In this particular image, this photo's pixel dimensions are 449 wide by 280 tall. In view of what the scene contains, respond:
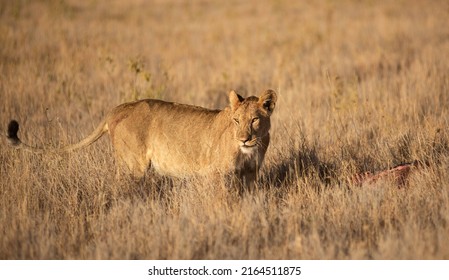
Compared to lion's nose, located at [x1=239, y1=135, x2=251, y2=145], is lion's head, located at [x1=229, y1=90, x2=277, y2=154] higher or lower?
higher

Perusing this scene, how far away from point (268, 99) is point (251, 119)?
0.32m

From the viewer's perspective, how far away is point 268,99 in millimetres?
5688

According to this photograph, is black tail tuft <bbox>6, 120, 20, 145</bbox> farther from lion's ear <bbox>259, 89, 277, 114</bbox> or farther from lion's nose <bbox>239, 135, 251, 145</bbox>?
lion's ear <bbox>259, 89, 277, 114</bbox>

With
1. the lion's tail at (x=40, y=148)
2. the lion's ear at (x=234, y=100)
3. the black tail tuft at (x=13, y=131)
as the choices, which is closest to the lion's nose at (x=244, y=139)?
the lion's ear at (x=234, y=100)

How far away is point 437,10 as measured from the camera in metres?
16.1

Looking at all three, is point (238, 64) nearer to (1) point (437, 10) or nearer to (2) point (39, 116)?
(2) point (39, 116)

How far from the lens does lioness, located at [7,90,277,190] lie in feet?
18.5

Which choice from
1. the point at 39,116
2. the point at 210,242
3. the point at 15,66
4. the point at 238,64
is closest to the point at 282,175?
the point at 210,242

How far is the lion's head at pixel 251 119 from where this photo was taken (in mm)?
5430

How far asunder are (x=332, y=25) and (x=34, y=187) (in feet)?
37.6

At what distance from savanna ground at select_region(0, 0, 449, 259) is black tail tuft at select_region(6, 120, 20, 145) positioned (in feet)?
1.04

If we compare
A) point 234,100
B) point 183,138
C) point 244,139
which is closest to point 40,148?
point 183,138

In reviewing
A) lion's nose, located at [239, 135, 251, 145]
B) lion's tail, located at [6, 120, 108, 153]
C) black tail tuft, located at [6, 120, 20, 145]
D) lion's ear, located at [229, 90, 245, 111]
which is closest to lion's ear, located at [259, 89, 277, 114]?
lion's ear, located at [229, 90, 245, 111]

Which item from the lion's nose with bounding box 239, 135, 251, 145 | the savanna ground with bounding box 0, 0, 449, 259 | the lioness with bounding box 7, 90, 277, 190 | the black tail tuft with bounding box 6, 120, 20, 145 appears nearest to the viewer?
the savanna ground with bounding box 0, 0, 449, 259
